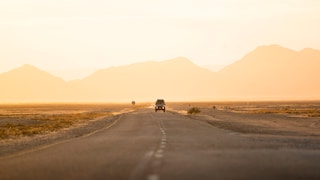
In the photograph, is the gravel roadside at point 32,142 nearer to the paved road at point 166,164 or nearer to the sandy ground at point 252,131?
the sandy ground at point 252,131

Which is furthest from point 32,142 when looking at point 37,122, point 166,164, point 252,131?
point 37,122

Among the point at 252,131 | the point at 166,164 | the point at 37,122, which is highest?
the point at 37,122

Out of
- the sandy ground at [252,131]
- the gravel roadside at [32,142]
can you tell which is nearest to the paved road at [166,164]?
the gravel roadside at [32,142]

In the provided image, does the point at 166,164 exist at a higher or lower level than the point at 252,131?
lower

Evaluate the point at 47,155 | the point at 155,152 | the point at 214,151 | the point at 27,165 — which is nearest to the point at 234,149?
the point at 214,151

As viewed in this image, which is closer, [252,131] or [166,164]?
[166,164]

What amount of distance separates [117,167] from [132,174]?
1886mm

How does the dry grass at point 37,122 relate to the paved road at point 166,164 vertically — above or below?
above

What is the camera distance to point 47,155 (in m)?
20.6

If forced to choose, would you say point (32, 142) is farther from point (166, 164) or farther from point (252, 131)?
point (252, 131)

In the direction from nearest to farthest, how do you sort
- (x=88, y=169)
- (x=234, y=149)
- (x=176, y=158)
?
(x=88, y=169)
(x=176, y=158)
(x=234, y=149)

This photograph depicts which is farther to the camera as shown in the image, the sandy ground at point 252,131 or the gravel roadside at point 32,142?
the sandy ground at point 252,131

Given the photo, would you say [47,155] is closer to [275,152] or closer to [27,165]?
[27,165]

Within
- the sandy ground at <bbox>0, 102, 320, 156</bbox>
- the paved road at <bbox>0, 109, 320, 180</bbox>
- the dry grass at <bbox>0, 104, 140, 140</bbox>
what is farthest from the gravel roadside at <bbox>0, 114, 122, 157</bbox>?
the paved road at <bbox>0, 109, 320, 180</bbox>
